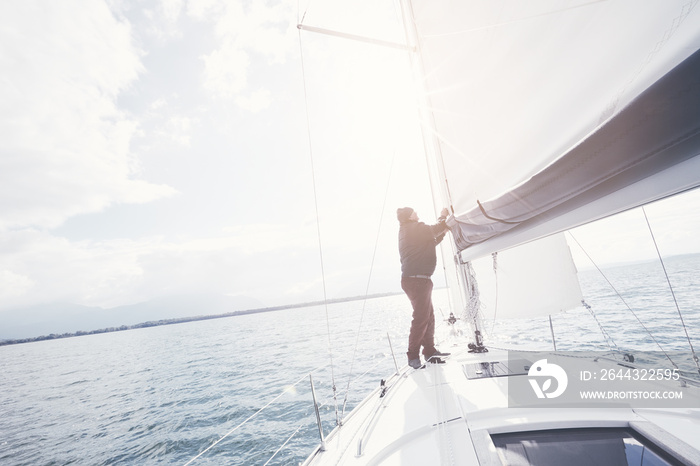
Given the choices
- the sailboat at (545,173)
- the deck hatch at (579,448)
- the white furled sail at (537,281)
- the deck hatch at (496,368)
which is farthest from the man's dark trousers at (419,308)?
the deck hatch at (579,448)

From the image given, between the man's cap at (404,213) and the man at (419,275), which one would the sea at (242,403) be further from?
the man's cap at (404,213)

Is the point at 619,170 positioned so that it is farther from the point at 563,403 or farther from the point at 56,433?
the point at 56,433

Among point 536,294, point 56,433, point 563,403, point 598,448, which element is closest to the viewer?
point 598,448

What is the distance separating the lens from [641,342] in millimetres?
6375

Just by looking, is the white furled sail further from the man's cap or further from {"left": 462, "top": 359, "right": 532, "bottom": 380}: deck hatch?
the man's cap

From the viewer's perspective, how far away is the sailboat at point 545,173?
75cm

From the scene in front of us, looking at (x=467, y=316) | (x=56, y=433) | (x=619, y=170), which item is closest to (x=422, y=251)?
(x=467, y=316)

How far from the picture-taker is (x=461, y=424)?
5.12 ft

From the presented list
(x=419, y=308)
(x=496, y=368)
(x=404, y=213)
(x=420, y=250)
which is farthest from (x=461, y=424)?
(x=404, y=213)

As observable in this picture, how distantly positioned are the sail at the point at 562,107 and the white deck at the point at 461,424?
91cm

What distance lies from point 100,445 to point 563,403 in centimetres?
961

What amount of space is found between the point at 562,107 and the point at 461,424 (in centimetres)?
167

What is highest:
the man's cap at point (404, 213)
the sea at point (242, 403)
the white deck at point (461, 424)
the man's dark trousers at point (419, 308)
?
the man's cap at point (404, 213)

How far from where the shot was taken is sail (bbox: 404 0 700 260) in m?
0.69
